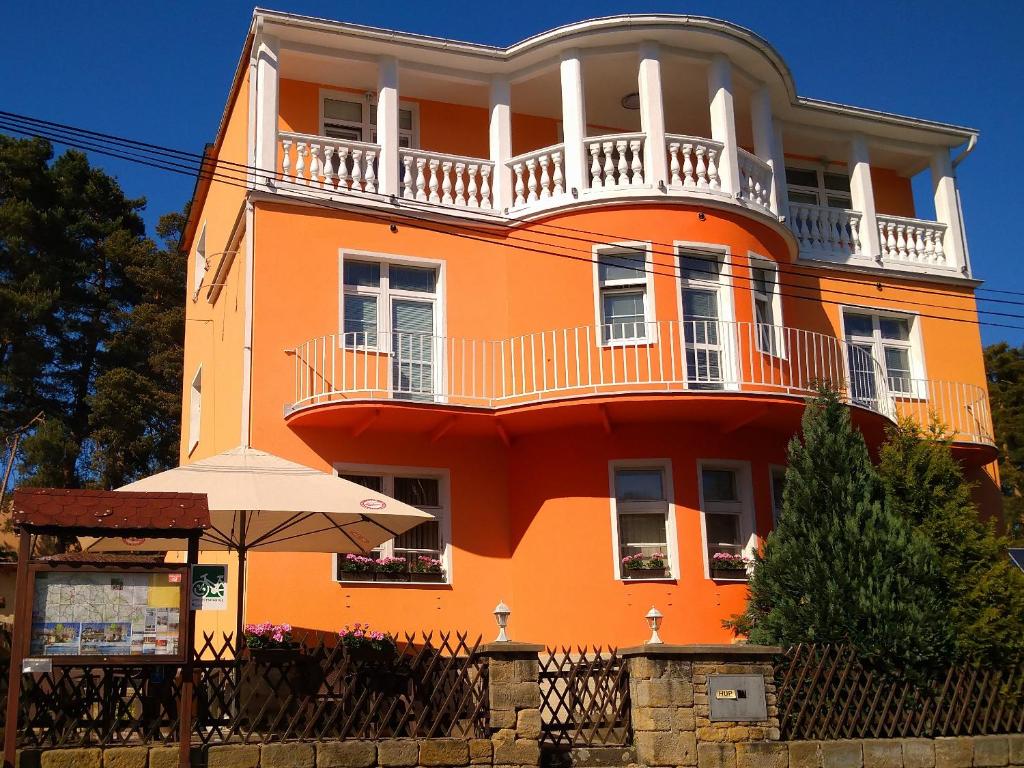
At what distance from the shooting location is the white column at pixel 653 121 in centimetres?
1706

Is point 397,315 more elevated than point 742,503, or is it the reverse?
point 397,315

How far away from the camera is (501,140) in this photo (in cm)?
1778

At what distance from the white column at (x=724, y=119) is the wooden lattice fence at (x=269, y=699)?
8968mm

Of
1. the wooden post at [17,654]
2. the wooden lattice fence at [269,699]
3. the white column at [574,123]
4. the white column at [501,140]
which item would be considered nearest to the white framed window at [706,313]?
the white column at [574,123]

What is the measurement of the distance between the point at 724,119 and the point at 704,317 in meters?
3.04

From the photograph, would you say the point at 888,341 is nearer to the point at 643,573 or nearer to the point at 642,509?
the point at 642,509

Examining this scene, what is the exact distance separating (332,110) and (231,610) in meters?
7.76

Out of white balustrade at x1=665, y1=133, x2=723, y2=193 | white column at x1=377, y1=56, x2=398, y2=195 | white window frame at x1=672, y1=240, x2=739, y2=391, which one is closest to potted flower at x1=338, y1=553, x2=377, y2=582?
white column at x1=377, y1=56, x2=398, y2=195

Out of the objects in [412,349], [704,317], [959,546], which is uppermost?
[704,317]

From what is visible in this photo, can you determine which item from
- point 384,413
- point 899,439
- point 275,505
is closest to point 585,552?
point 384,413

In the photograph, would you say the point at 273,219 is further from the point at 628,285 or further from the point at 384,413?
the point at 628,285

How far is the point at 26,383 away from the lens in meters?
33.2

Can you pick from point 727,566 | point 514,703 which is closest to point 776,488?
point 727,566

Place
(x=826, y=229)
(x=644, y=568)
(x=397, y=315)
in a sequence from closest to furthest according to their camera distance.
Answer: (x=644, y=568)
(x=397, y=315)
(x=826, y=229)
